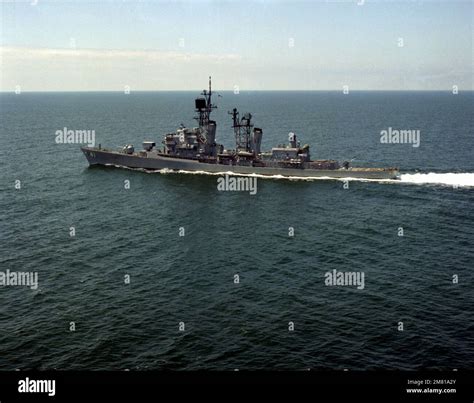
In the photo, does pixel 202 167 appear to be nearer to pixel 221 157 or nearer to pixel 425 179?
pixel 221 157

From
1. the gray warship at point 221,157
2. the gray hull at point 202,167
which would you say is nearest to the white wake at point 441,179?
the gray hull at point 202,167

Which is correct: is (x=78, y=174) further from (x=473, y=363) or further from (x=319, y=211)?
(x=473, y=363)

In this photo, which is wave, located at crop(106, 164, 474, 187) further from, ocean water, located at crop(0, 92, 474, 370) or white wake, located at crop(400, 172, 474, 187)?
ocean water, located at crop(0, 92, 474, 370)

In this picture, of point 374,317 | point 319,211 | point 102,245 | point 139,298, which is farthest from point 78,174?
point 374,317

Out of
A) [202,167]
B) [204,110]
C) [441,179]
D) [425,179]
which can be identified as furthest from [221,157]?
[441,179]

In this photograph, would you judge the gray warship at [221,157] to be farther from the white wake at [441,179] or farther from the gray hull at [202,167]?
the white wake at [441,179]
